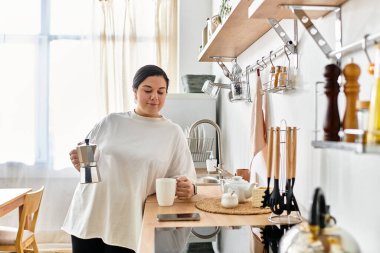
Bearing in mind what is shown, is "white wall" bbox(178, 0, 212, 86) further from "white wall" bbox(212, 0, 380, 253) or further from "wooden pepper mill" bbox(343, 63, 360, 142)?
"wooden pepper mill" bbox(343, 63, 360, 142)

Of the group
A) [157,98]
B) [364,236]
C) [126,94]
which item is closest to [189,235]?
[364,236]

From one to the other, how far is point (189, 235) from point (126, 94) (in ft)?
8.47

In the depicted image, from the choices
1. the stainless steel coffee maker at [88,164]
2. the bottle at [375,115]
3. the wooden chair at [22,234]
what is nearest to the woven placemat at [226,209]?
the stainless steel coffee maker at [88,164]

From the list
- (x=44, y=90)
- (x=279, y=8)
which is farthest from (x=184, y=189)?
(x=44, y=90)

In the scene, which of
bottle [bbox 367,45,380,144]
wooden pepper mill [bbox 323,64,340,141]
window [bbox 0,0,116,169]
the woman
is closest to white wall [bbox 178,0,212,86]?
window [bbox 0,0,116,169]

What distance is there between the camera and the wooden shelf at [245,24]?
3.91 feet

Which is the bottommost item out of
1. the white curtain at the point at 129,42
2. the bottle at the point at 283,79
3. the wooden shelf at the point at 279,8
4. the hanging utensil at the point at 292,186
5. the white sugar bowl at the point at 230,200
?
the white sugar bowl at the point at 230,200

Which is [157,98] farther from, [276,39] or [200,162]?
[200,162]

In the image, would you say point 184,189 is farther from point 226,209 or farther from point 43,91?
point 43,91

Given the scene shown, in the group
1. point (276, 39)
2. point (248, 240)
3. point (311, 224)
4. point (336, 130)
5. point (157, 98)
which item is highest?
point (276, 39)

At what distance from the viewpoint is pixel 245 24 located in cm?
173

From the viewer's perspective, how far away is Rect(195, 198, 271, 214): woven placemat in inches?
59.0

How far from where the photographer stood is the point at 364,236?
1.01m

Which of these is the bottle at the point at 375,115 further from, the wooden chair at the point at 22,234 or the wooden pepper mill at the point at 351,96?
the wooden chair at the point at 22,234
